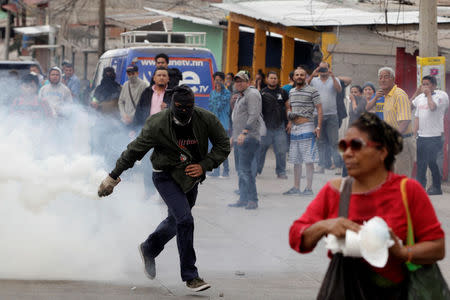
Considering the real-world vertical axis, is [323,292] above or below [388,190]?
below

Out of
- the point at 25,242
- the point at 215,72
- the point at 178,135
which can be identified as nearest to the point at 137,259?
the point at 25,242

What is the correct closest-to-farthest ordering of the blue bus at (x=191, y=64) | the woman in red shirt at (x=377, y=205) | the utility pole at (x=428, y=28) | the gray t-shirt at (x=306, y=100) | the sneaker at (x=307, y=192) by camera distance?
1. the woman in red shirt at (x=377, y=205)
2. the gray t-shirt at (x=306, y=100)
3. the sneaker at (x=307, y=192)
4. the utility pole at (x=428, y=28)
5. the blue bus at (x=191, y=64)

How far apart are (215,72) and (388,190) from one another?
11.9 metres

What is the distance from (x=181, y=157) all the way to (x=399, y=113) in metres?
3.39

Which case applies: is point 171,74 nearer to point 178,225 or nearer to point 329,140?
point 329,140

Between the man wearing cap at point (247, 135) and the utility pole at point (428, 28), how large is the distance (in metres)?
2.98

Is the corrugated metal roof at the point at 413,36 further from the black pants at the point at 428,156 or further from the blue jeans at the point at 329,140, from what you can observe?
the black pants at the point at 428,156

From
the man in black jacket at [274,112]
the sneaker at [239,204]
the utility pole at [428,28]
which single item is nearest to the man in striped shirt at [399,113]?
the sneaker at [239,204]

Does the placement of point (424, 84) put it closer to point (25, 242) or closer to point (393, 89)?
point (393, 89)

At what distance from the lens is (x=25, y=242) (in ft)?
25.0

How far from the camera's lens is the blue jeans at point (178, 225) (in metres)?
6.63

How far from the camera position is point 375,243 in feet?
10.8

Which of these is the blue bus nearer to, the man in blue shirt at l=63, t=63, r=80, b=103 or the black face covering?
the man in blue shirt at l=63, t=63, r=80, b=103

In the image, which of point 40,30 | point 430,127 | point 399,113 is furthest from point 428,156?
point 40,30
